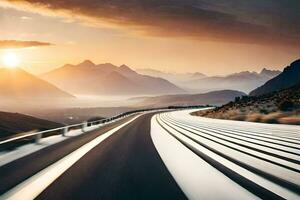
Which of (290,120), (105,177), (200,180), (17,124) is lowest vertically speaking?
(200,180)

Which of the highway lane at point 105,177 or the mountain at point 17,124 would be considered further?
the mountain at point 17,124

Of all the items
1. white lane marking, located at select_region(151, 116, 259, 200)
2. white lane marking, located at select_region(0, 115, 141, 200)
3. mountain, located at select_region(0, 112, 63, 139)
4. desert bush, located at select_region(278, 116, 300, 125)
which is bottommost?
white lane marking, located at select_region(151, 116, 259, 200)

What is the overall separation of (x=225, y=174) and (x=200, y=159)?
2866 mm

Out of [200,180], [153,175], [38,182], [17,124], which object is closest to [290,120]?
[153,175]

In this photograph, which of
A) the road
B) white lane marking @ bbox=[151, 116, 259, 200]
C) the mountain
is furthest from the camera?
the mountain

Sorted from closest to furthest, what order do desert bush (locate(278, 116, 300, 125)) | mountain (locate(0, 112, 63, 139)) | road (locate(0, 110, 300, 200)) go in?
1. road (locate(0, 110, 300, 200))
2. desert bush (locate(278, 116, 300, 125))
3. mountain (locate(0, 112, 63, 139))

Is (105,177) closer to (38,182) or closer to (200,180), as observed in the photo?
(38,182)

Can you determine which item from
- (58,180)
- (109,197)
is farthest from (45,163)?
(109,197)

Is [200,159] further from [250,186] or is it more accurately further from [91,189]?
[91,189]

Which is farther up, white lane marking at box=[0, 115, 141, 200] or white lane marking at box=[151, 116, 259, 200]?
white lane marking at box=[0, 115, 141, 200]

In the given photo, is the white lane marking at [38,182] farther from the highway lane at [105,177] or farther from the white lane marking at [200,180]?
the white lane marking at [200,180]

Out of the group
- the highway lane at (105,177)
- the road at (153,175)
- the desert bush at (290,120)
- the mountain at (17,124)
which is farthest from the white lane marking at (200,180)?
the mountain at (17,124)

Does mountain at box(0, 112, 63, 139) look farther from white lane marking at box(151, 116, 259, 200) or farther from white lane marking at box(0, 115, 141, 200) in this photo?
white lane marking at box(151, 116, 259, 200)

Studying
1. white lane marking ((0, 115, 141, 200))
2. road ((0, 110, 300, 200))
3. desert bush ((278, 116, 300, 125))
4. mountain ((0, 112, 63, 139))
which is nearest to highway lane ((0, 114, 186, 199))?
→ road ((0, 110, 300, 200))
